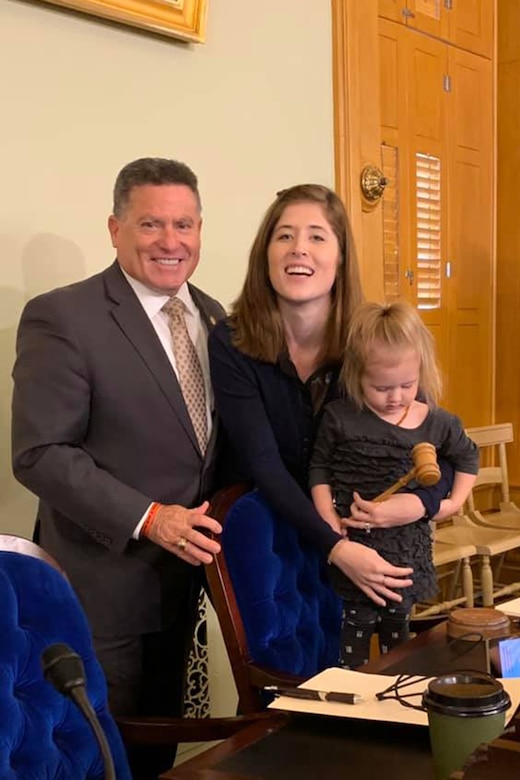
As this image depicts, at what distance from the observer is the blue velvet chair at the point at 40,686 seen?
1268mm

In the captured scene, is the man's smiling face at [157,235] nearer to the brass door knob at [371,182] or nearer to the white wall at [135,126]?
the white wall at [135,126]

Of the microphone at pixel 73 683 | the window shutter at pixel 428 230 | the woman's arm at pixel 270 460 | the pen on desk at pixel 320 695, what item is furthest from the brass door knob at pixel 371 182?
the microphone at pixel 73 683

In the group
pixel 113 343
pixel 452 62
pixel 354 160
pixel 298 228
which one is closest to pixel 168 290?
pixel 113 343

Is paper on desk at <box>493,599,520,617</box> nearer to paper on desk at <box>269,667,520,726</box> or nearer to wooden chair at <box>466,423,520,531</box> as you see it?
paper on desk at <box>269,667,520,726</box>

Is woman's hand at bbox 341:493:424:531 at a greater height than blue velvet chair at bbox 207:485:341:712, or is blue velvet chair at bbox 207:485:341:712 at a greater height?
woman's hand at bbox 341:493:424:531

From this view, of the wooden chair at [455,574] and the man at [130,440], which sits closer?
the man at [130,440]

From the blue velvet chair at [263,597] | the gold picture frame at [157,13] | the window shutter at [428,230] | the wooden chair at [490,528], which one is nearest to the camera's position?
the blue velvet chair at [263,597]

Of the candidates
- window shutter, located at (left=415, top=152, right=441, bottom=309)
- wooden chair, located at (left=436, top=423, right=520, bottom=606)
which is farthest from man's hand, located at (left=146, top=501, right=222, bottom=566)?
window shutter, located at (left=415, top=152, right=441, bottom=309)

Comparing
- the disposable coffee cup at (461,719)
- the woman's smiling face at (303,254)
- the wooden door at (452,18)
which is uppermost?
the wooden door at (452,18)

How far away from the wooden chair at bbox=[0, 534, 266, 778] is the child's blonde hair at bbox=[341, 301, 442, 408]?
2.30 feet

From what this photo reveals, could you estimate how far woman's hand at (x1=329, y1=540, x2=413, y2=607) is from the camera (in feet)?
5.79

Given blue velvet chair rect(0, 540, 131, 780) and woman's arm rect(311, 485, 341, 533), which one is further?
woman's arm rect(311, 485, 341, 533)

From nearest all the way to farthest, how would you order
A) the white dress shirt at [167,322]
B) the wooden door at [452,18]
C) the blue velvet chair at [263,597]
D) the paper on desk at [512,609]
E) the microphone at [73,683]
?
the microphone at [73,683]
the paper on desk at [512,609]
the blue velvet chair at [263,597]
the white dress shirt at [167,322]
the wooden door at [452,18]

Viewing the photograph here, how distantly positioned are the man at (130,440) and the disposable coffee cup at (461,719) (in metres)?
0.76
